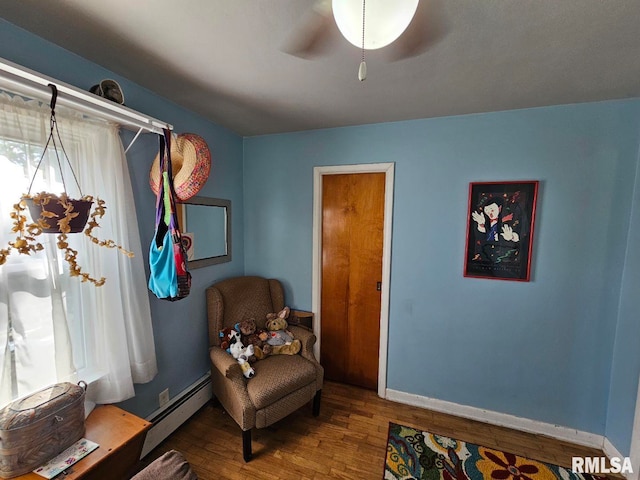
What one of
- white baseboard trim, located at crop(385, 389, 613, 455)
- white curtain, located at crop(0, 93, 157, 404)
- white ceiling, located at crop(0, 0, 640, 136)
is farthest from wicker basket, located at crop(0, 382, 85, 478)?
white baseboard trim, located at crop(385, 389, 613, 455)

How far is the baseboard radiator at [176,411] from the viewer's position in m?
1.77

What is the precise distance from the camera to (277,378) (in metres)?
1.83

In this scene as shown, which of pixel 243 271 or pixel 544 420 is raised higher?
pixel 243 271

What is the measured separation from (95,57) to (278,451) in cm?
257

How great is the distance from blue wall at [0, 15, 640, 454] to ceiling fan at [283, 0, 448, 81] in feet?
3.41

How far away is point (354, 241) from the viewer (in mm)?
2449

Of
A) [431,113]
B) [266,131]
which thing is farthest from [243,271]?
[431,113]

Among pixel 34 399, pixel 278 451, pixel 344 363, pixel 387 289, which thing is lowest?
pixel 278 451

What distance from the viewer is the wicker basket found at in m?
0.99

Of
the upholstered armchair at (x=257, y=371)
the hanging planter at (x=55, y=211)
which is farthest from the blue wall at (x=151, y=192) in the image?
the hanging planter at (x=55, y=211)

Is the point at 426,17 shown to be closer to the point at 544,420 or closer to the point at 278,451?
the point at 278,451

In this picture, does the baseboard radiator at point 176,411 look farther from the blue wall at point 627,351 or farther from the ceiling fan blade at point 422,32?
the blue wall at point 627,351

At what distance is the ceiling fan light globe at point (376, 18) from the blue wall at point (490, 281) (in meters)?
1.41

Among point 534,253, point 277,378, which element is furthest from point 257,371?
point 534,253
